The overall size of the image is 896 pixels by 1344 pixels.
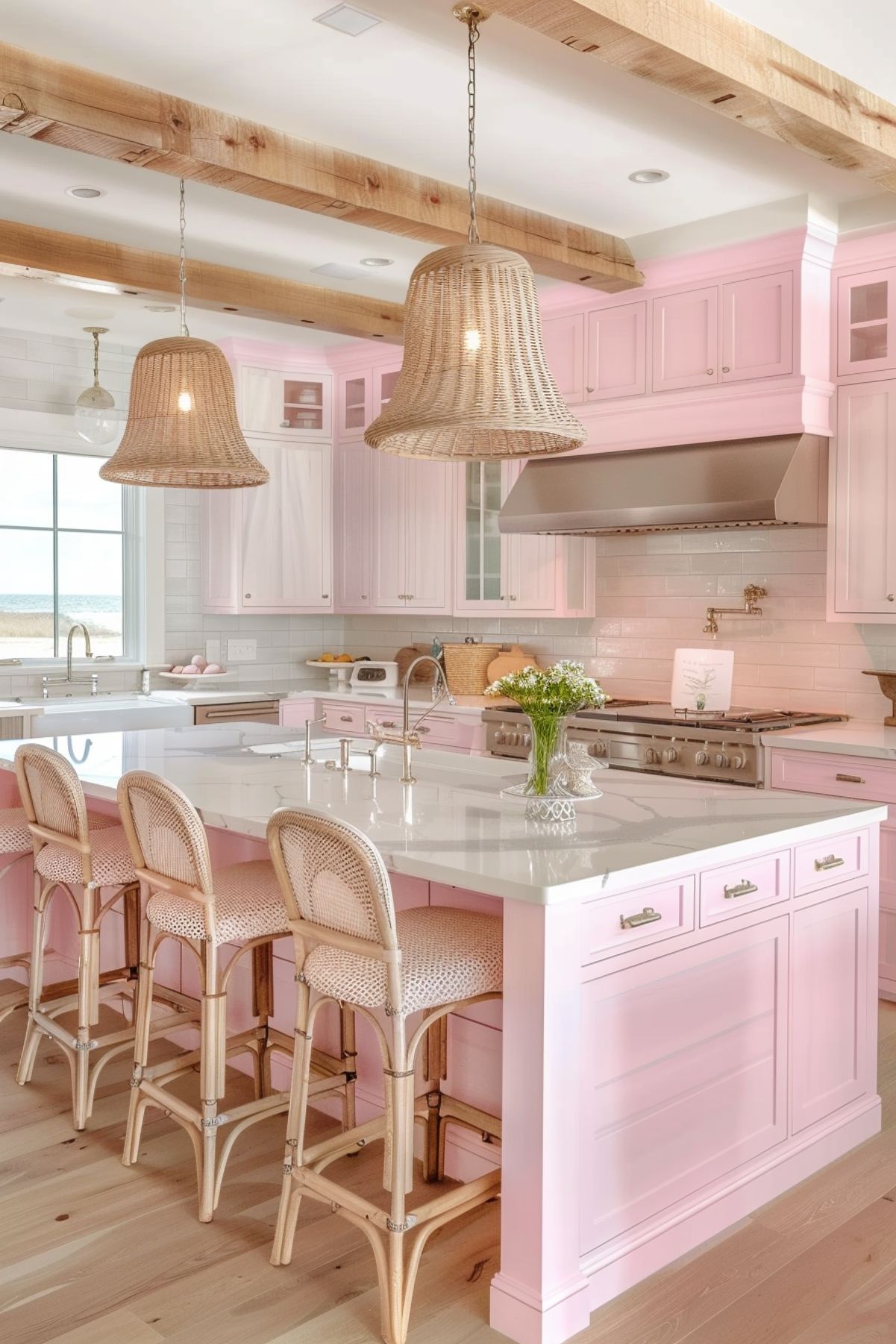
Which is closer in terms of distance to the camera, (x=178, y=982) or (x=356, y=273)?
(x=178, y=982)

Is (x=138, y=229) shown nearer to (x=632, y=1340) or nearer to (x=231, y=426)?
(x=231, y=426)

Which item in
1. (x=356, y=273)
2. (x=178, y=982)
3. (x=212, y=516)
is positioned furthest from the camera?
(x=212, y=516)

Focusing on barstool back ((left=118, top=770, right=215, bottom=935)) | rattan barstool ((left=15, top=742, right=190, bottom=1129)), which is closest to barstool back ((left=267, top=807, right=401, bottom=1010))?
barstool back ((left=118, top=770, right=215, bottom=935))

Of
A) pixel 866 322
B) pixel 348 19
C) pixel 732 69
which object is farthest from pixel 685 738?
pixel 348 19

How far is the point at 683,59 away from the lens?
287 cm

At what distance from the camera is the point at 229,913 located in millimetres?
2859

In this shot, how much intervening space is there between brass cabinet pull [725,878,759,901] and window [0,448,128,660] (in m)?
4.65

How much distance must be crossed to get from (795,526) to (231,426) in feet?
8.39

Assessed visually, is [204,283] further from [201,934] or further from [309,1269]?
[309,1269]

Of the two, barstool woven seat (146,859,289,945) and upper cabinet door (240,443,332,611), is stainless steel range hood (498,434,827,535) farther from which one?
barstool woven seat (146,859,289,945)

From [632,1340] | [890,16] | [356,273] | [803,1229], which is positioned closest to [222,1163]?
[632,1340]

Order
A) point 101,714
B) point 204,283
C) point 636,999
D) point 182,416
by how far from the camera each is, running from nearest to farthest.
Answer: point 636,999 → point 182,416 → point 204,283 → point 101,714

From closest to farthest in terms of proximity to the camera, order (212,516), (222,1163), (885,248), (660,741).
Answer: (222,1163), (885,248), (660,741), (212,516)

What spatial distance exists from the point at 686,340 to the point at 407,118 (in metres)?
1.71
